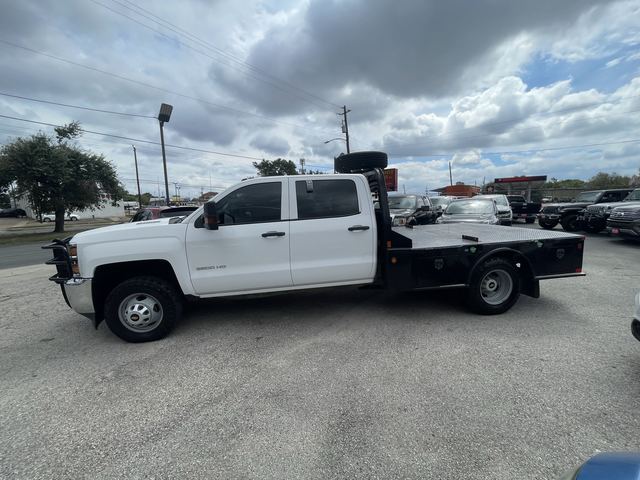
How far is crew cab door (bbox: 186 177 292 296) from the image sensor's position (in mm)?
3855

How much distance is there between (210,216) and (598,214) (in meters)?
14.4

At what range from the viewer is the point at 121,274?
13.0ft

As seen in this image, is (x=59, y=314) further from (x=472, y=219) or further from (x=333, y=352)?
(x=472, y=219)

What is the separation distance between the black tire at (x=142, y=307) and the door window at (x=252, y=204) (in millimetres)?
1105

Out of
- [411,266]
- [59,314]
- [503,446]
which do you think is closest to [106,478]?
[503,446]

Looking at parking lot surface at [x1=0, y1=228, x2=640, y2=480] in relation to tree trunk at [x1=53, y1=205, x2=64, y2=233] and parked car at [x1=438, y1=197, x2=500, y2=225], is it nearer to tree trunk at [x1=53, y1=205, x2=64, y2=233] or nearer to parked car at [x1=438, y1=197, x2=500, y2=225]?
parked car at [x1=438, y1=197, x2=500, y2=225]

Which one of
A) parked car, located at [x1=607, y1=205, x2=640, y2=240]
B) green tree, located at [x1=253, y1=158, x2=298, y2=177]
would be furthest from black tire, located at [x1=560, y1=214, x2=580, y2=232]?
green tree, located at [x1=253, y1=158, x2=298, y2=177]

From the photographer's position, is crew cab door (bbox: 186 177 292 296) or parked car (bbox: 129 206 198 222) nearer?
crew cab door (bbox: 186 177 292 296)

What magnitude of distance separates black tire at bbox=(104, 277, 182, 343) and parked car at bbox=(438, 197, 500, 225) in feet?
29.5

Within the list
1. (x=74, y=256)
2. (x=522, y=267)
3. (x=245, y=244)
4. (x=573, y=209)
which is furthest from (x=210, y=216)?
(x=573, y=209)

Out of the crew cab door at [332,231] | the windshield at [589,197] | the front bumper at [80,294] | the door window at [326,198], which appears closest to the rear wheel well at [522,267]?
the crew cab door at [332,231]

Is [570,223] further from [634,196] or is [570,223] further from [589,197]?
[634,196]

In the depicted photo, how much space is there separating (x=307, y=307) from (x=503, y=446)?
3.14 m

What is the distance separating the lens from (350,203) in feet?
13.9
